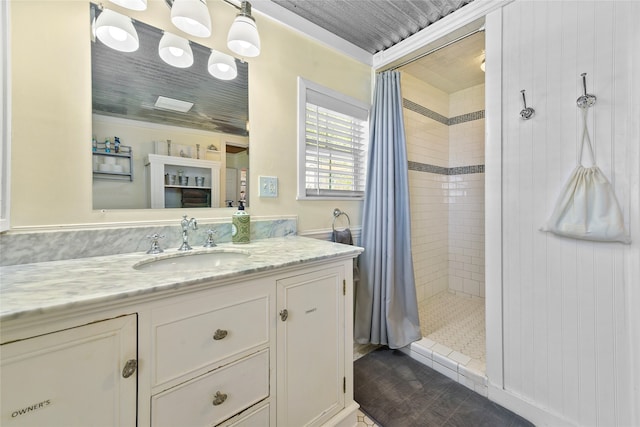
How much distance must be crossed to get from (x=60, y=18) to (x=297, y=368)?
1.66 m

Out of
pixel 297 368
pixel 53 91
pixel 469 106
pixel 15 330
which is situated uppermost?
pixel 469 106

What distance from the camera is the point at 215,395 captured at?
2.74 ft

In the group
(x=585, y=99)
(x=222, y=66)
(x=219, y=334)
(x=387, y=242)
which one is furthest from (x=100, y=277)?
(x=585, y=99)

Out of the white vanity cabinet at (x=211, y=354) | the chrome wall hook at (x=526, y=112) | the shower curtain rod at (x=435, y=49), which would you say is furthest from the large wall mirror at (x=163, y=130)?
the chrome wall hook at (x=526, y=112)

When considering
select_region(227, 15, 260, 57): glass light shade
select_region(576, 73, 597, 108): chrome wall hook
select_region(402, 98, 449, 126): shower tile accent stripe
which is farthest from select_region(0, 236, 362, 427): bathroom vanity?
select_region(402, 98, 449, 126): shower tile accent stripe

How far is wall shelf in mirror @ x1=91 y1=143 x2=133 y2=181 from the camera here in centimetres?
105

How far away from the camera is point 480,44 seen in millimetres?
1956

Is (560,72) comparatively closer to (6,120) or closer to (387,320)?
(387,320)

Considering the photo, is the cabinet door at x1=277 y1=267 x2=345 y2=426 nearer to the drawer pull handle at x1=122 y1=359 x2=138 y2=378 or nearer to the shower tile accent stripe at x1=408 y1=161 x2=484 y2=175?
the drawer pull handle at x1=122 y1=359 x2=138 y2=378

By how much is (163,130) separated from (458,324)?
8.38ft

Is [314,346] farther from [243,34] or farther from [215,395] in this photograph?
[243,34]

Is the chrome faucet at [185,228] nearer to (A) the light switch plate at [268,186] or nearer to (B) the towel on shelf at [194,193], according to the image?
(B) the towel on shelf at [194,193]

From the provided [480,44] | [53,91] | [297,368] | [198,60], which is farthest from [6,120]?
[480,44]

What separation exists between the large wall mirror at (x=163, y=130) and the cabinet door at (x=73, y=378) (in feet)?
2.10
